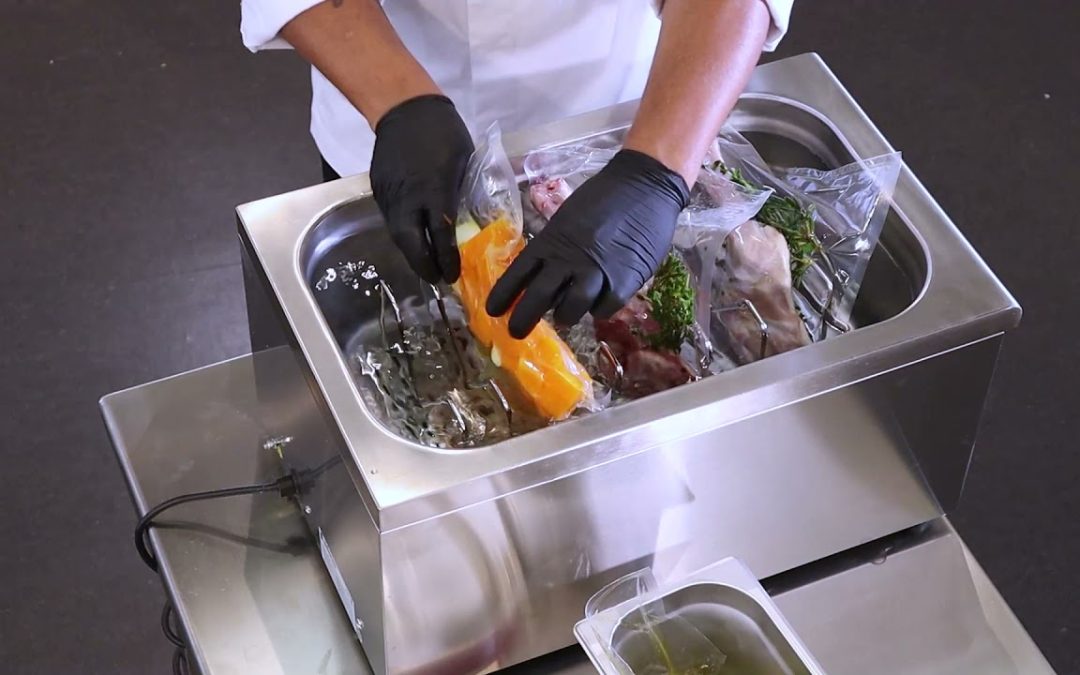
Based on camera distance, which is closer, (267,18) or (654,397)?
(654,397)

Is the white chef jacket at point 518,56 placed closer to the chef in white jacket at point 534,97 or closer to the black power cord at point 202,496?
the chef in white jacket at point 534,97

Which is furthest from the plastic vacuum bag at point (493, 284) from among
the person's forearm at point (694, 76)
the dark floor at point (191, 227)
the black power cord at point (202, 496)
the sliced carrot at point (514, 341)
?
the dark floor at point (191, 227)

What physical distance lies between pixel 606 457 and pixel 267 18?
0.49m

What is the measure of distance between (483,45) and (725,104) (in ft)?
0.91

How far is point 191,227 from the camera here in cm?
219

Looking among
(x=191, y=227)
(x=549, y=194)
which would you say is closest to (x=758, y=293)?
(x=549, y=194)

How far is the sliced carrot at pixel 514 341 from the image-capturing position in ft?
2.92

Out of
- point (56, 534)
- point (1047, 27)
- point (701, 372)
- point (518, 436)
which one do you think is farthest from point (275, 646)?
point (1047, 27)

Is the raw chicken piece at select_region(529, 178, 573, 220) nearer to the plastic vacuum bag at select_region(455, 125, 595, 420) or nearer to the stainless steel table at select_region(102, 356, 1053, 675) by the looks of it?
the plastic vacuum bag at select_region(455, 125, 595, 420)

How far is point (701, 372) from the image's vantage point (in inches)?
38.1

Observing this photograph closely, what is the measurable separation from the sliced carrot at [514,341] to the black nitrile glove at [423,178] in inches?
0.9

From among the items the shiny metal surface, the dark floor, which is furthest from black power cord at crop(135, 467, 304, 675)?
the dark floor

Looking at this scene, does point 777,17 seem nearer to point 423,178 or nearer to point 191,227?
point 423,178

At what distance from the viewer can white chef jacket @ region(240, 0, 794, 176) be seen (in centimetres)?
119
